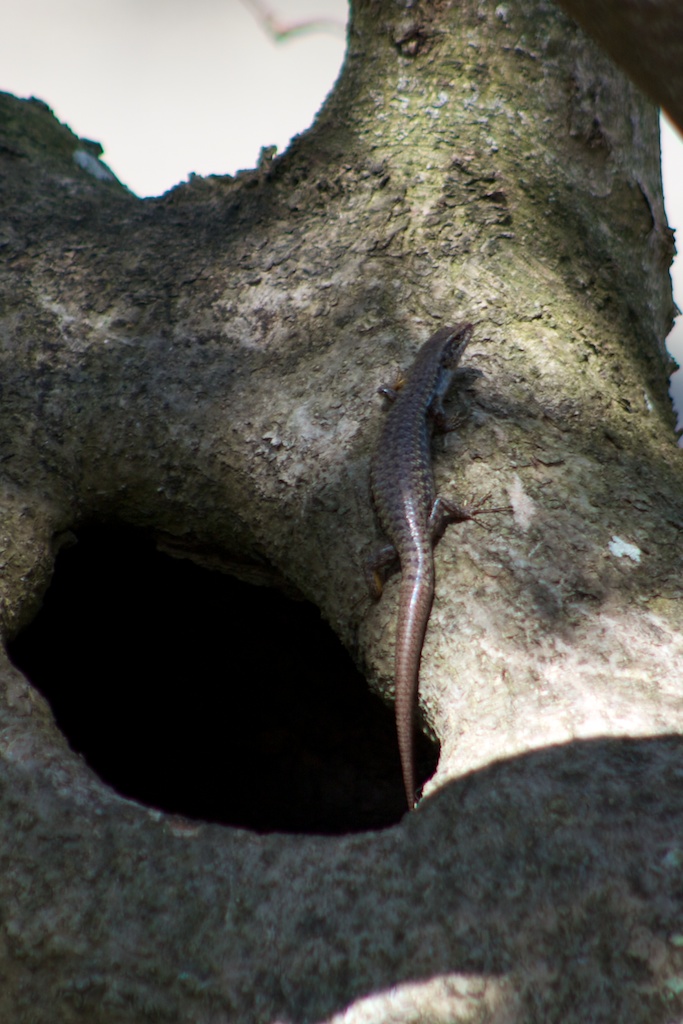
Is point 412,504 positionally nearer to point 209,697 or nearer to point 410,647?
point 410,647

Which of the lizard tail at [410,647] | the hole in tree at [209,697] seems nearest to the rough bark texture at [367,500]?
the lizard tail at [410,647]

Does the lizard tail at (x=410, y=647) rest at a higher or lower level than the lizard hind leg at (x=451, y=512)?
lower

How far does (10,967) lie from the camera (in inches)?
66.9

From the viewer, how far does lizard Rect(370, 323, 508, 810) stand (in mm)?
2182

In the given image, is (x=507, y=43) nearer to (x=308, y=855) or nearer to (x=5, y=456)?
(x=5, y=456)

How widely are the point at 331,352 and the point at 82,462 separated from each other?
1.01 metres

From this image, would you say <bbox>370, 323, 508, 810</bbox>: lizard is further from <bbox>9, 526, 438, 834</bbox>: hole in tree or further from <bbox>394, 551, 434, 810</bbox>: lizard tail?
<bbox>9, 526, 438, 834</bbox>: hole in tree

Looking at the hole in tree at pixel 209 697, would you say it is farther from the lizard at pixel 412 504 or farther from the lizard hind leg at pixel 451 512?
the lizard hind leg at pixel 451 512

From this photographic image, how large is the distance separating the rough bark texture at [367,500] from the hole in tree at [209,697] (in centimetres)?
93

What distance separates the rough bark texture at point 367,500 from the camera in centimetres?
160

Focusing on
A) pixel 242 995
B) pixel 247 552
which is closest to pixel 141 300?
pixel 247 552

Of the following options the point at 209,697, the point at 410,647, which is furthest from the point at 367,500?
the point at 209,697

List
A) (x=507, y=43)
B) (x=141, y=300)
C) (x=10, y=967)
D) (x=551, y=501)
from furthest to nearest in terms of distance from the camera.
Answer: (x=507, y=43)
(x=141, y=300)
(x=551, y=501)
(x=10, y=967)

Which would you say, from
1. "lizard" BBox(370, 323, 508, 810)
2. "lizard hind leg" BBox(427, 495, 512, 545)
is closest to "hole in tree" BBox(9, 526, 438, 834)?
"lizard" BBox(370, 323, 508, 810)
